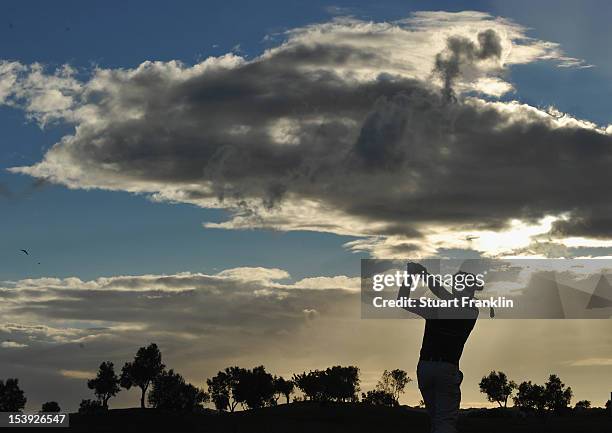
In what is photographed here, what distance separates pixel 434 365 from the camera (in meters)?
13.0

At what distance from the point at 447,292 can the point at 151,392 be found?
7115 inches

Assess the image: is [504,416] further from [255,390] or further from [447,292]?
[447,292]

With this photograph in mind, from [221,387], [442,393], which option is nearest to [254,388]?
[221,387]

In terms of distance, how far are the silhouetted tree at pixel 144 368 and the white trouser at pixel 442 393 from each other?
165588 millimetres

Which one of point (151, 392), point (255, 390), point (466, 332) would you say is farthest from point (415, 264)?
point (151, 392)

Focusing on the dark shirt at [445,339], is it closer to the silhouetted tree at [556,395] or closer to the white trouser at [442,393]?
the white trouser at [442,393]

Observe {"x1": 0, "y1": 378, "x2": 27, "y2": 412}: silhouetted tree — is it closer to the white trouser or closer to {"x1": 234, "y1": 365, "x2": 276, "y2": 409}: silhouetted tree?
{"x1": 234, "y1": 365, "x2": 276, "y2": 409}: silhouetted tree

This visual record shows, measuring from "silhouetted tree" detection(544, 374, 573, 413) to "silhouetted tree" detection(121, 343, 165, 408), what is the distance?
8008cm

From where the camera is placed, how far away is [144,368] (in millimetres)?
173125

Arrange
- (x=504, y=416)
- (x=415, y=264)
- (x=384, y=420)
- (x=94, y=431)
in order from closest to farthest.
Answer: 1. (x=415, y=264)
2. (x=94, y=431)
3. (x=384, y=420)
4. (x=504, y=416)

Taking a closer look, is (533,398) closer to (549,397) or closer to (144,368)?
(549,397)

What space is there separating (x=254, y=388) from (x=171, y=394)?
21.7m

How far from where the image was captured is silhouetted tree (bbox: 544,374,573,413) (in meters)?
178

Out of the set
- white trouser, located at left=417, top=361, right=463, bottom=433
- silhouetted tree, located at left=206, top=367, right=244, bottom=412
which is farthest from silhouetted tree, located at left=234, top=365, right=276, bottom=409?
white trouser, located at left=417, top=361, right=463, bottom=433
